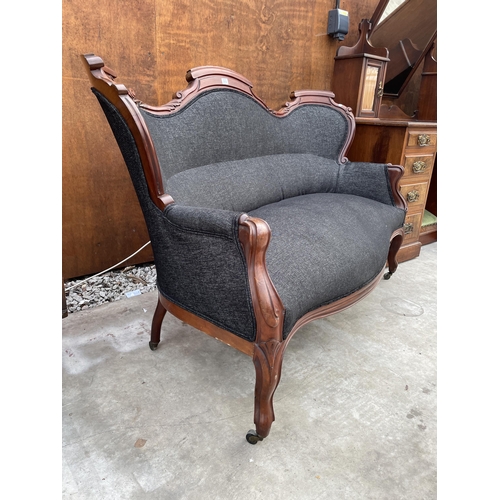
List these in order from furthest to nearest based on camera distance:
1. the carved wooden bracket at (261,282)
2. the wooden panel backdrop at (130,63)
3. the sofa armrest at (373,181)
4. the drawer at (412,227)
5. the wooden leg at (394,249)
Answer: the drawer at (412,227)
the wooden leg at (394,249)
the sofa armrest at (373,181)
the wooden panel backdrop at (130,63)
the carved wooden bracket at (261,282)

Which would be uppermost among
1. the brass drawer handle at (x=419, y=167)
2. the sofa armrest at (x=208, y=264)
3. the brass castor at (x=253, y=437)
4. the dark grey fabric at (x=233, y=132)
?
the dark grey fabric at (x=233, y=132)

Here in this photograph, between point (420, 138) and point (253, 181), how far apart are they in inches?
50.6

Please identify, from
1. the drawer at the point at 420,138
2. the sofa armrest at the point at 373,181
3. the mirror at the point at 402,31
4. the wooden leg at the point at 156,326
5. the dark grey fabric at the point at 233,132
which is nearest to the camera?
the dark grey fabric at the point at 233,132

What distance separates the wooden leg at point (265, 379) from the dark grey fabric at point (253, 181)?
0.63 metres

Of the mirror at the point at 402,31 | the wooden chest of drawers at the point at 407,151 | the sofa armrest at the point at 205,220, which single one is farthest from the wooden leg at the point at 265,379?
the mirror at the point at 402,31

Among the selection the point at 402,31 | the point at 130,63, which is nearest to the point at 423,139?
the point at 402,31

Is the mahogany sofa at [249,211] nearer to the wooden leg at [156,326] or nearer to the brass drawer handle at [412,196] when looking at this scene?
the wooden leg at [156,326]

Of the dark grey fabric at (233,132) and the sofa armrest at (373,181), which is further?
the sofa armrest at (373,181)

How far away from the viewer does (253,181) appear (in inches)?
76.5

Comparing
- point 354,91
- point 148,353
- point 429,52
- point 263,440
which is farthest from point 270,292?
point 429,52

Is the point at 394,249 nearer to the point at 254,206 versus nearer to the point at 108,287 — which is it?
the point at 254,206

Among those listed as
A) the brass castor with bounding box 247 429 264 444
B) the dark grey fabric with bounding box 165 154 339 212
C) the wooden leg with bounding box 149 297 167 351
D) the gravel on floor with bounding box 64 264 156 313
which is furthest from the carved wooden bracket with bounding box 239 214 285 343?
the gravel on floor with bounding box 64 264 156 313

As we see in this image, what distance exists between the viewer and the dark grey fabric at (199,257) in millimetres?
1173
